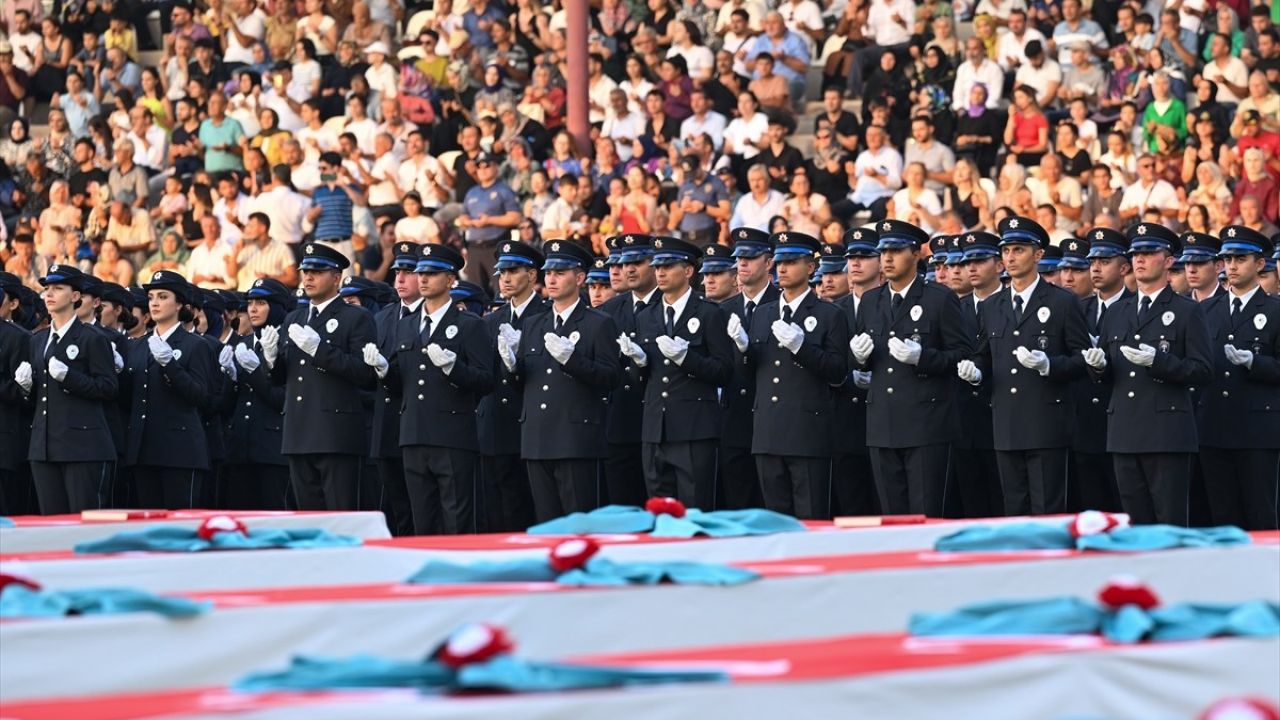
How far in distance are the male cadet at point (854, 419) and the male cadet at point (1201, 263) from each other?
5.39ft

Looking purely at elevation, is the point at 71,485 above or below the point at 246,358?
below

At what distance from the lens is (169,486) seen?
13.1 m

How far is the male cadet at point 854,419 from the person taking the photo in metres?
12.2

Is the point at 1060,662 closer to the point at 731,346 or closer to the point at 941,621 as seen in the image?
the point at 941,621

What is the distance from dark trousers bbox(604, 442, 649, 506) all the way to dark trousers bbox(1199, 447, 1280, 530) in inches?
122

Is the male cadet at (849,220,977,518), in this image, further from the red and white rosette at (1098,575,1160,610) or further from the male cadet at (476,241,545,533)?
the red and white rosette at (1098,575,1160,610)

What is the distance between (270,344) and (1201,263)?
5.05 meters

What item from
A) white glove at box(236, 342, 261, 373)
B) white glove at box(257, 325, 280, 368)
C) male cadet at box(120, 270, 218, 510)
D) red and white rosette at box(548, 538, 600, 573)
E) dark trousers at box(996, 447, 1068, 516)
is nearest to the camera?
red and white rosette at box(548, 538, 600, 573)

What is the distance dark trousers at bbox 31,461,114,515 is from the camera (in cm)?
1256

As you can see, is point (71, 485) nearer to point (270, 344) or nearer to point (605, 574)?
point (270, 344)

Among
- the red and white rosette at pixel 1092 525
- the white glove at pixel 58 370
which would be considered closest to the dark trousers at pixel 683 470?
the white glove at pixel 58 370

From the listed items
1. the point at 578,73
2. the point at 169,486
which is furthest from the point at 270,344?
the point at 578,73

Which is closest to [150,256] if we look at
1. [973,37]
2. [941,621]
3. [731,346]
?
[973,37]

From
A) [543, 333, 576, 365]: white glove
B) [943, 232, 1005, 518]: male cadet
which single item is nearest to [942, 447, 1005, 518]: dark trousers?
[943, 232, 1005, 518]: male cadet
